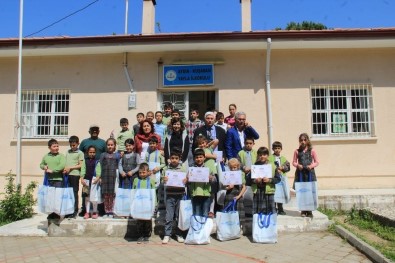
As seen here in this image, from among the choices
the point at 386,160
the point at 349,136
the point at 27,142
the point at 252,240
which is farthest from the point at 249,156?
the point at 27,142

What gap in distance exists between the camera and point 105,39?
336 inches

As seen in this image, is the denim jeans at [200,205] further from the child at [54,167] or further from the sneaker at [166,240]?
the child at [54,167]

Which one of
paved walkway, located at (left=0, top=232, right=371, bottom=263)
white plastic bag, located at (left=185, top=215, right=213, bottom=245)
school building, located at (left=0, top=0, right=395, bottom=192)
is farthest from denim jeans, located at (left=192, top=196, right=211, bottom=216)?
school building, located at (left=0, top=0, right=395, bottom=192)

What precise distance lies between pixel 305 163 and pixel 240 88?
3.35 metres

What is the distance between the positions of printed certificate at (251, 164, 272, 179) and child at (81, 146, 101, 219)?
2642 millimetres

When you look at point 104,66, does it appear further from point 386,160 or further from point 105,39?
point 386,160

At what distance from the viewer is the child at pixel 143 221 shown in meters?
5.75

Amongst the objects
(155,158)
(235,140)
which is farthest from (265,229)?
(155,158)

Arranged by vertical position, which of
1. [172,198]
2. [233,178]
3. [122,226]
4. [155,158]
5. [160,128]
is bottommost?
[122,226]

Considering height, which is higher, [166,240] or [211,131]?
[211,131]

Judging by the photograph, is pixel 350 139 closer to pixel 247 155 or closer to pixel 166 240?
pixel 247 155

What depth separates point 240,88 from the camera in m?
Answer: 9.08

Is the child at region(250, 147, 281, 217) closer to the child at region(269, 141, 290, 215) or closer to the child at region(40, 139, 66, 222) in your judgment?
the child at region(269, 141, 290, 215)

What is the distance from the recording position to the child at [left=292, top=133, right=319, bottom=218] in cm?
622
